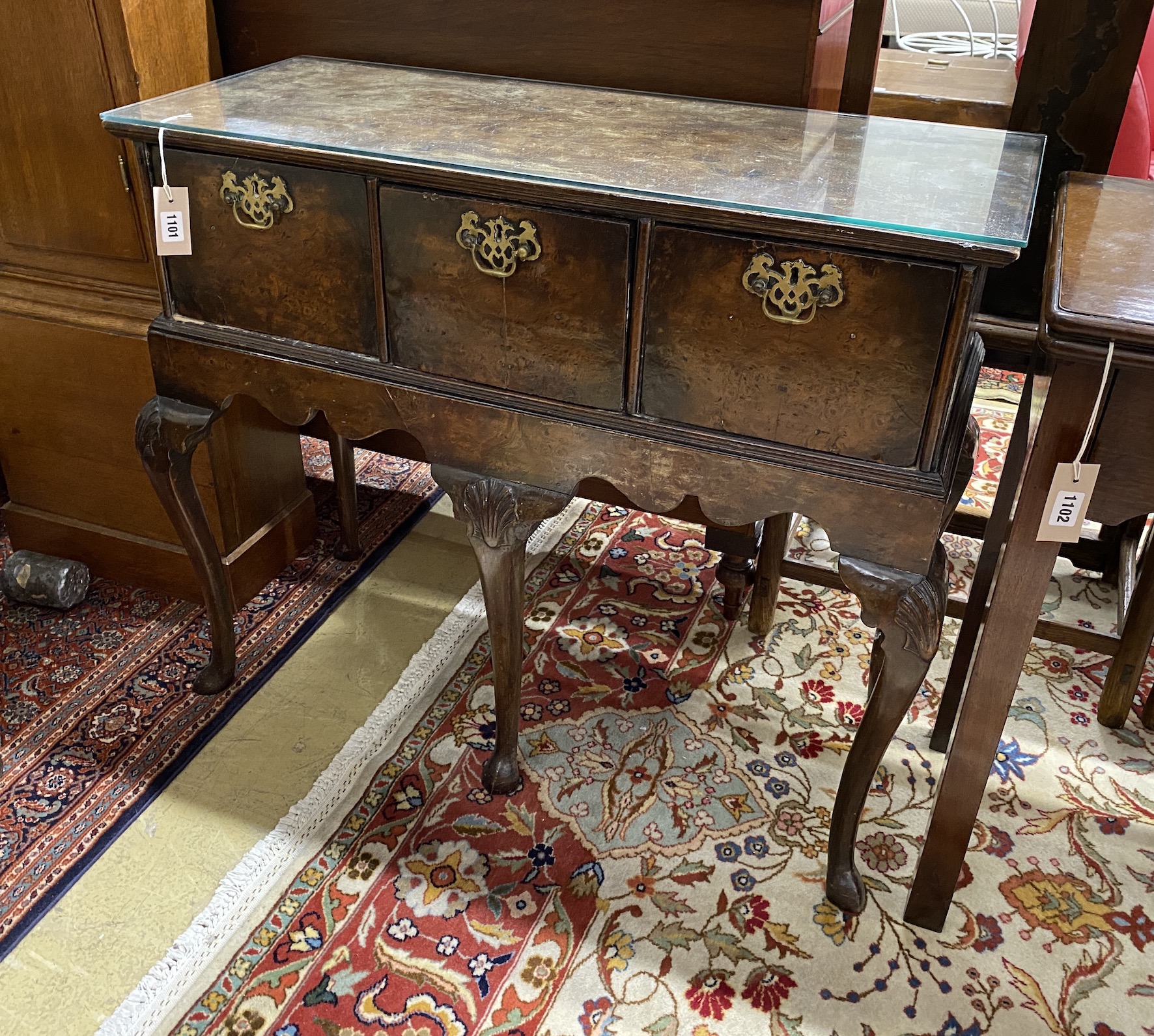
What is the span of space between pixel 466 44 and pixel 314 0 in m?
0.28

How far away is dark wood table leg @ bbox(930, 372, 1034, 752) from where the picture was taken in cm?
140

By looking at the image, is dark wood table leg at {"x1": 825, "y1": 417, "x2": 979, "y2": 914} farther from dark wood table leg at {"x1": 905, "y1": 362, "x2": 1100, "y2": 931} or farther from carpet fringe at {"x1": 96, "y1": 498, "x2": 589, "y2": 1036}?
carpet fringe at {"x1": 96, "y1": 498, "x2": 589, "y2": 1036}

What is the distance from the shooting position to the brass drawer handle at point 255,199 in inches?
53.1

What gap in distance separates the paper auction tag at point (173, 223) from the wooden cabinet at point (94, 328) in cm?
22

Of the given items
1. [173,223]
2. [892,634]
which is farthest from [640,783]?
[173,223]

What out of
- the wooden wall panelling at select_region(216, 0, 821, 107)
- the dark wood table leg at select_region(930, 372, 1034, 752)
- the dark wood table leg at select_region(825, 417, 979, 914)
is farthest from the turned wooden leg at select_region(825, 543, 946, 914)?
the wooden wall panelling at select_region(216, 0, 821, 107)

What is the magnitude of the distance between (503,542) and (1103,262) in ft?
2.66

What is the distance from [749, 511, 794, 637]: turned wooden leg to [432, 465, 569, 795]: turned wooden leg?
558mm

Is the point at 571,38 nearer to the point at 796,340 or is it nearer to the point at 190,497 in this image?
the point at 796,340

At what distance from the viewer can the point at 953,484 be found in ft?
4.59

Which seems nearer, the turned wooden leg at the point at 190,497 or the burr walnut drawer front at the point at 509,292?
the burr walnut drawer front at the point at 509,292

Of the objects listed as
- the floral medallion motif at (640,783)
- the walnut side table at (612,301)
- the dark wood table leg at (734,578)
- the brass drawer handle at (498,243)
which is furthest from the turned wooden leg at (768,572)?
the brass drawer handle at (498,243)

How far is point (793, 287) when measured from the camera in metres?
1.14

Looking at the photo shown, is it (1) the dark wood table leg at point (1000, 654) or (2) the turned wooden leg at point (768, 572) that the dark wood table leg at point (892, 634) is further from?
(2) the turned wooden leg at point (768, 572)
